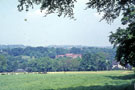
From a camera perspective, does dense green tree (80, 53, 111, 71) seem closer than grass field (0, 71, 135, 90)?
No

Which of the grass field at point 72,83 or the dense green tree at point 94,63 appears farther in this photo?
the dense green tree at point 94,63

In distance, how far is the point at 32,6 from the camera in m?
11.2

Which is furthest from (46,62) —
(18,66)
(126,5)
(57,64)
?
A: (126,5)

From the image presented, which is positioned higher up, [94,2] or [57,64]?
[94,2]

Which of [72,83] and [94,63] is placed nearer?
[72,83]

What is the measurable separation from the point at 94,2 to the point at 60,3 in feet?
6.60

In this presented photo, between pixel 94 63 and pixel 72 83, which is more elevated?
pixel 72 83

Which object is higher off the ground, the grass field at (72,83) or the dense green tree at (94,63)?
the grass field at (72,83)

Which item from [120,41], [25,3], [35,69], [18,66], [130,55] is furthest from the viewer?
[18,66]

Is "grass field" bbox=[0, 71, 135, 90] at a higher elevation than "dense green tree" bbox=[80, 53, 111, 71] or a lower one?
higher

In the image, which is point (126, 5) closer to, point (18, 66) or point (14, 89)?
point (14, 89)

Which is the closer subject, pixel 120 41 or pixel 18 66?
pixel 120 41

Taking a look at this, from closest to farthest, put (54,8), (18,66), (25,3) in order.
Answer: (25,3) < (54,8) < (18,66)

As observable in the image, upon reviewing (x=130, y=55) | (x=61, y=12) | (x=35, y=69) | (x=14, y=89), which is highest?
(x=61, y=12)
